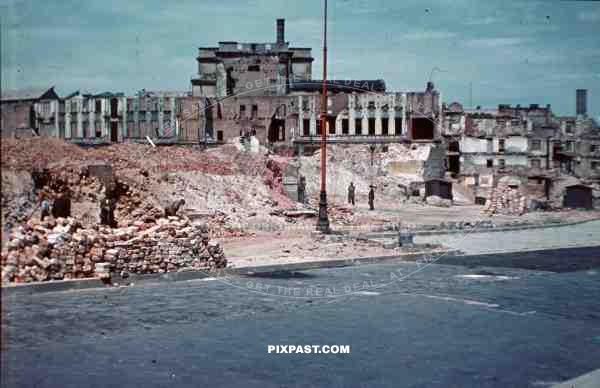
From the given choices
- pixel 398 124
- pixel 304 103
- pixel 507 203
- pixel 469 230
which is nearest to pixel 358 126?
pixel 398 124

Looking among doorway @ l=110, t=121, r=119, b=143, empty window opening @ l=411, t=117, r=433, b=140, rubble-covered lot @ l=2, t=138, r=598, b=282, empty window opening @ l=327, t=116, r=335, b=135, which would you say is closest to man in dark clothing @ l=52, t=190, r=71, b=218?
rubble-covered lot @ l=2, t=138, r=598, b=282

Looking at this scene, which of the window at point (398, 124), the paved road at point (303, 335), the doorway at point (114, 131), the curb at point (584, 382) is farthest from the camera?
the window at point (398, 124)

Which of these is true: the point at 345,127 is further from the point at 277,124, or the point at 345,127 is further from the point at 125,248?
the point at 125,248

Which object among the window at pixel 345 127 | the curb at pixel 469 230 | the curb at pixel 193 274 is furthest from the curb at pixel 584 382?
the window at pixel 345 127

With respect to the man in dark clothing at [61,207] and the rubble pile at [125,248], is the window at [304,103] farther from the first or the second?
the man in dark clothing at [61,207]

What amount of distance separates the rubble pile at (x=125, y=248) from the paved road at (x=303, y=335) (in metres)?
0.62

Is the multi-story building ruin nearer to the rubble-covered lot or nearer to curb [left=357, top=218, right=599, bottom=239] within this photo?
the rubble-covered lot

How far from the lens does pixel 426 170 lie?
157 ft

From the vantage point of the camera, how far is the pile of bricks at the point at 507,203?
113 ft

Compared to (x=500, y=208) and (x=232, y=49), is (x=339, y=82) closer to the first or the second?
(x=232, y=49)

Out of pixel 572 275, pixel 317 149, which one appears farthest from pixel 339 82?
pixel 572 275

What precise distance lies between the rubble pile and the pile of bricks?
23630mm

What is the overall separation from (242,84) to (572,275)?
95.7ft

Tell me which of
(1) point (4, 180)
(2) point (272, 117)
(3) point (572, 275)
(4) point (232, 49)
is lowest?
(3) point (572, 275)
